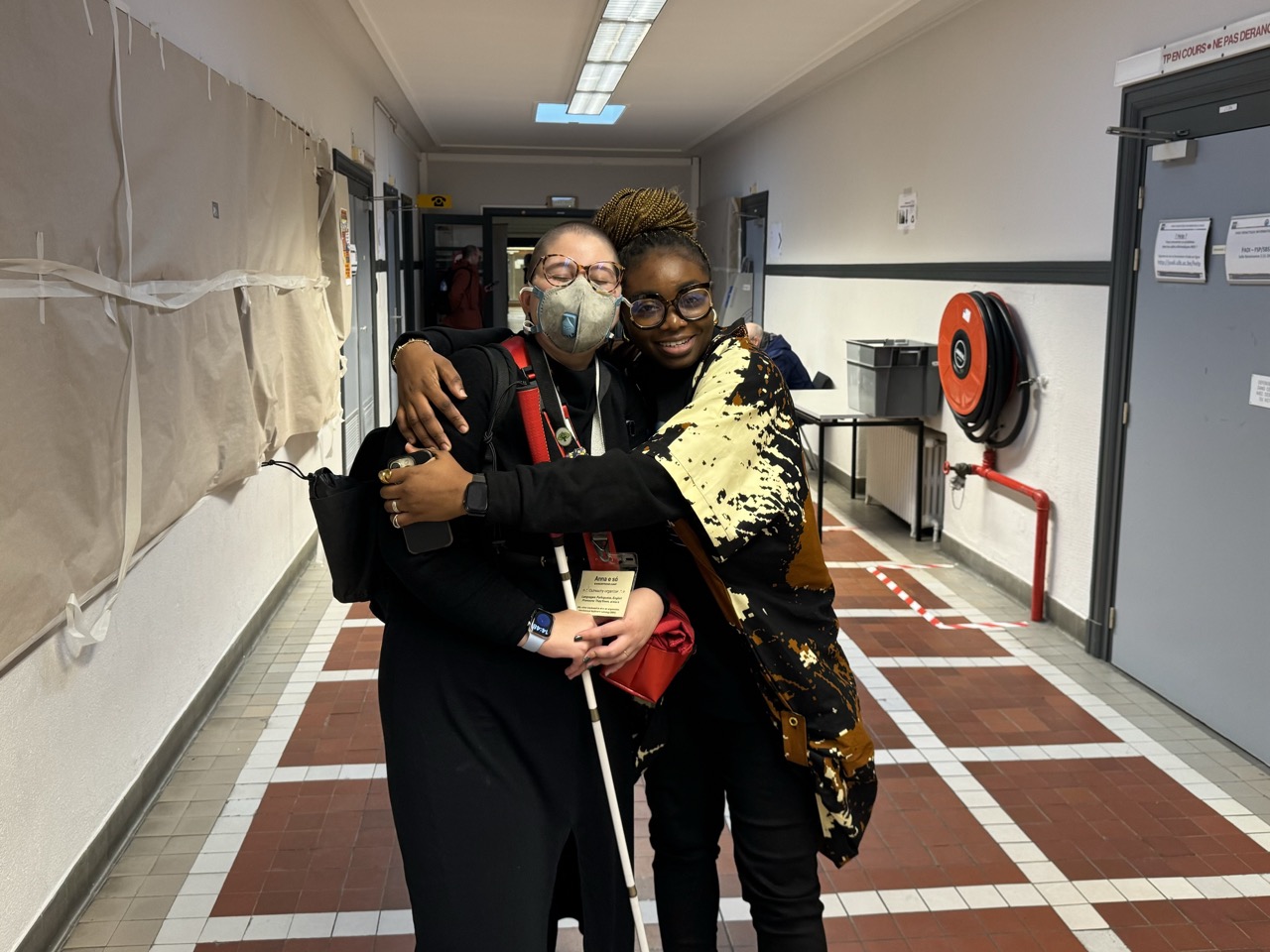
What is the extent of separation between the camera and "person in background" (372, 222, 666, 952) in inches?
59.7

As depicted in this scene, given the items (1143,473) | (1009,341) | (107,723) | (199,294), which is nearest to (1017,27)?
(1009,341)

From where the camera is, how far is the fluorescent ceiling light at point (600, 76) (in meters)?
7.53

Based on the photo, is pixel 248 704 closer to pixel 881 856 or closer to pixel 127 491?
pixel 127 491

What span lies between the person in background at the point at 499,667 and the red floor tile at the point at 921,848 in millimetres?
1440

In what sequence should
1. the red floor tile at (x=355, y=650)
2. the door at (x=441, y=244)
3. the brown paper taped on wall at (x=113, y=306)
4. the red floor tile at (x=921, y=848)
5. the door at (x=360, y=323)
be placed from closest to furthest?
the brown paper taped on wall at (x=113, y=306), the red floor tile at (x=921, y=848), the red floor tile at (x=355, y=650), the door at (x=360, y=323), the door at (x=441, y=244)

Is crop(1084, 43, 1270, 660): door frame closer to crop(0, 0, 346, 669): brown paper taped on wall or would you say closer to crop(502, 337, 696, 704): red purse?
crop(502, 337, 696, 704): red purse

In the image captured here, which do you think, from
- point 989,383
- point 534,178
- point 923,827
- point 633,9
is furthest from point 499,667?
point 534,178

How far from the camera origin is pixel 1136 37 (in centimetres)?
416

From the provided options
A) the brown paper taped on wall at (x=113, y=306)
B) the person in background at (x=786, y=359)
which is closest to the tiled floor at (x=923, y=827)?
the brown paper taped on wall at (x=113, y=306)

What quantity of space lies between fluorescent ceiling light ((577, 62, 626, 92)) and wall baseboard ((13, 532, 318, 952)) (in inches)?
184

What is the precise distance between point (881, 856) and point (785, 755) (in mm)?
1359

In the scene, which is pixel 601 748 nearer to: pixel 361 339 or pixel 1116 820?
pixel 1116 820

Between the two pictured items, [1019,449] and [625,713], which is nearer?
[625,713]

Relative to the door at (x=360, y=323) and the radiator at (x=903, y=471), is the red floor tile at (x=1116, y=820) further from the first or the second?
the door at (x=360, y=323)
